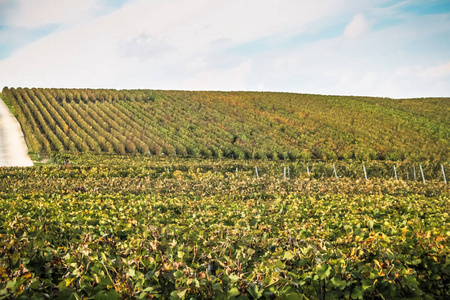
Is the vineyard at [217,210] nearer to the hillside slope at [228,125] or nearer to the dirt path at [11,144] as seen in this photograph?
the hillside slope at [228,125]

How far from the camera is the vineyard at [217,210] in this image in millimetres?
3340

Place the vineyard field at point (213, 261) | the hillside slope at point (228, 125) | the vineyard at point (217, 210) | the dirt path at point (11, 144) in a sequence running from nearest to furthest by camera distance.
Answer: the vineyard field at point (213, 261)
the vineyard at point (217, 210)
the dirt path at point (11, 144)
the hillside slope at point (228, 125)

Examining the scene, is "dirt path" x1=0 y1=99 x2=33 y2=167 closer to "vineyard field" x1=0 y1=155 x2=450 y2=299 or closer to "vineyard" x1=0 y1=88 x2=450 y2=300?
"vineyard" x1=0 y1=88 x2=450 y2=300

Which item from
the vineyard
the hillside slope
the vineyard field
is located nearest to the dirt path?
the hillside slope

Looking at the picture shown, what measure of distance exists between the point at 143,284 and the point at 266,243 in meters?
1.74

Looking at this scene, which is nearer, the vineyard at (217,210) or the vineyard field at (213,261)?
the vineyard field at (213,261)

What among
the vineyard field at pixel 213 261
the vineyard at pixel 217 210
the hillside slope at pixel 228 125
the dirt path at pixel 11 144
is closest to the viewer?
the vineyard field at pixel 213 261

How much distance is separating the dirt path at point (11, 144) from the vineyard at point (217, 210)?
3.91ft

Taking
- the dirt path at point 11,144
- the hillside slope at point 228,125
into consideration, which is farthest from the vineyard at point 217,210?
the dirt path at point 11,144

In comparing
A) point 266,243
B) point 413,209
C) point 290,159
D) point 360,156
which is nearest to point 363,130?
point 360,156

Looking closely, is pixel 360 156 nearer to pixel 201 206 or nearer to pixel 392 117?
pixel 392 117

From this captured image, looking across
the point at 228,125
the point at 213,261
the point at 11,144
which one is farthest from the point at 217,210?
the point at 228,125

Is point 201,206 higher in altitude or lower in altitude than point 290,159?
higher

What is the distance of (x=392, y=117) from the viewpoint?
185 feet
